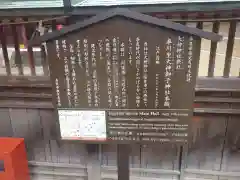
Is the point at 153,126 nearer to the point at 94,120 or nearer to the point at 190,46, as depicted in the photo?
the point at 94,120

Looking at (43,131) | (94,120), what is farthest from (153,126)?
(43,131)

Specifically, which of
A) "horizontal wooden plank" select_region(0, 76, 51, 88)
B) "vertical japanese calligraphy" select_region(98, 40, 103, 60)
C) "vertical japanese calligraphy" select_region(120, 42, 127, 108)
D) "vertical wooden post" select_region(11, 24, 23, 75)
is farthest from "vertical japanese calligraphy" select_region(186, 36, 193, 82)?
"vertical wooden post" select_region(11, 24, 23, 75)

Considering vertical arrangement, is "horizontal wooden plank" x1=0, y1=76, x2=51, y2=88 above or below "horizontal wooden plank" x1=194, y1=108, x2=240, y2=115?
above

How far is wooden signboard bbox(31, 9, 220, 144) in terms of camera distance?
1804 mm

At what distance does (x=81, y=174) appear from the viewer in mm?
3273

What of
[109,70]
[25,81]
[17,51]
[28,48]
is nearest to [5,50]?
[17,51]

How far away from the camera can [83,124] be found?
6.77 ft

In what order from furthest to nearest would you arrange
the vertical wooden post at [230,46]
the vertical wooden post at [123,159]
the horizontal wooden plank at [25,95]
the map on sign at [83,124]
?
the horizontal wooden plank at [25,95]
the vertical wooden post at [230,46]
the vertical wooden post at [123,159]
the map on sign at [83,124]

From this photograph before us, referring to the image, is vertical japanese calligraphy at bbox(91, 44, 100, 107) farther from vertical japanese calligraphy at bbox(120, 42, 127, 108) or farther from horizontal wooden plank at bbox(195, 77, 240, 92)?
horizontal wooden plank at bbox(195, 77, 240, 92)

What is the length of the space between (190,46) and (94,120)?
2.73 ft

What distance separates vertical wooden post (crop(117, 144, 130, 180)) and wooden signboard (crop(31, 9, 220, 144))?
0.34 ft

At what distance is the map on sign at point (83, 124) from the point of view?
204cm

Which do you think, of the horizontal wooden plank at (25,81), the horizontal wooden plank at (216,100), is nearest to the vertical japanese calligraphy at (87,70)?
the horizontal wooden plank at (25,81)

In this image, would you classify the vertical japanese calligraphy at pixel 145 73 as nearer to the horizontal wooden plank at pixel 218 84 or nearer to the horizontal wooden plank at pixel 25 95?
the horizontal wooden plank at pixel 218 84
